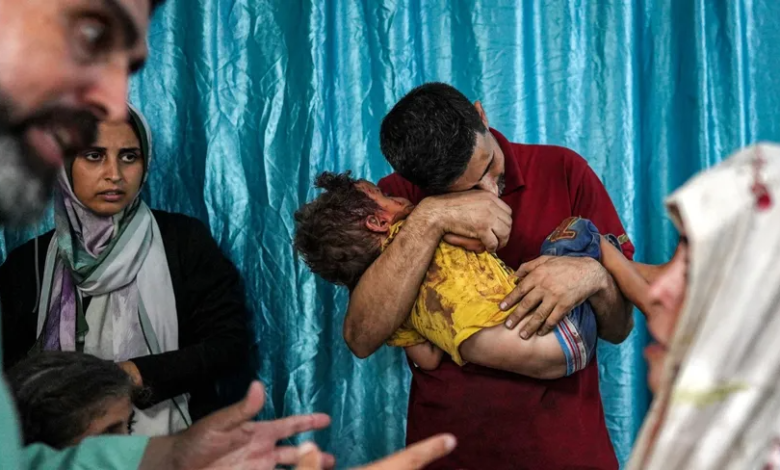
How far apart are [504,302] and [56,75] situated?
3.79 ft

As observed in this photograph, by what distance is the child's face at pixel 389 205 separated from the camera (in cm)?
202

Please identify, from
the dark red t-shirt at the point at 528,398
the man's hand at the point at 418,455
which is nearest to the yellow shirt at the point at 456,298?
the dark red t-shirt at the point at 528,398

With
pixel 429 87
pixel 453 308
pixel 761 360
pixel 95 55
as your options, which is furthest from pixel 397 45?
pixel 761 360

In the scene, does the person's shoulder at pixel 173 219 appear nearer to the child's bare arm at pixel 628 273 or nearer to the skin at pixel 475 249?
the skin at pixel 475 249

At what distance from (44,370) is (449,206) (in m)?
1.04

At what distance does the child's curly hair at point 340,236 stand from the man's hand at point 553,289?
429 millimetres

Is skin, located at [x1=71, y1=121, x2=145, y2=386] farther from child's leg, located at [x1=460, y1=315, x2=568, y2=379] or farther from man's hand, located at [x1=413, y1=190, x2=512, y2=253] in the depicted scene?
child's leg, located at [x1=460, y1=315, x2=568, y2=379]

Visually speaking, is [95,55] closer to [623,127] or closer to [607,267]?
[607,267]

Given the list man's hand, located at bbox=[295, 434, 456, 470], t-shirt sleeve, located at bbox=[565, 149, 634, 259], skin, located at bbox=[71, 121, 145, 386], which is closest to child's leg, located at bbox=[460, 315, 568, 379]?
t-shirt sleeve, located at bbox=[565, 149, 634, 259]

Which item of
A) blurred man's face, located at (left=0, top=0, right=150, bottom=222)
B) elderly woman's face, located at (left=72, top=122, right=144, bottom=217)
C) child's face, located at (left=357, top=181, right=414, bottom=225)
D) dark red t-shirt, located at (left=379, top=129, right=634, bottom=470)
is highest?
blurred man's face, located at (left=0, top=0, right=150, bottom=222)

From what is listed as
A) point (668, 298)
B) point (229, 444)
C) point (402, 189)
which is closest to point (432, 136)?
point (402, 189)

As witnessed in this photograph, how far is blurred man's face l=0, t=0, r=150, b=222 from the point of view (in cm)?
84

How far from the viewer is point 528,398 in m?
1.78

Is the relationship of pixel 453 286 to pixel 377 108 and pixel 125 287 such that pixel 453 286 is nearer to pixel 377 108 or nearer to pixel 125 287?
pixel 377 108
